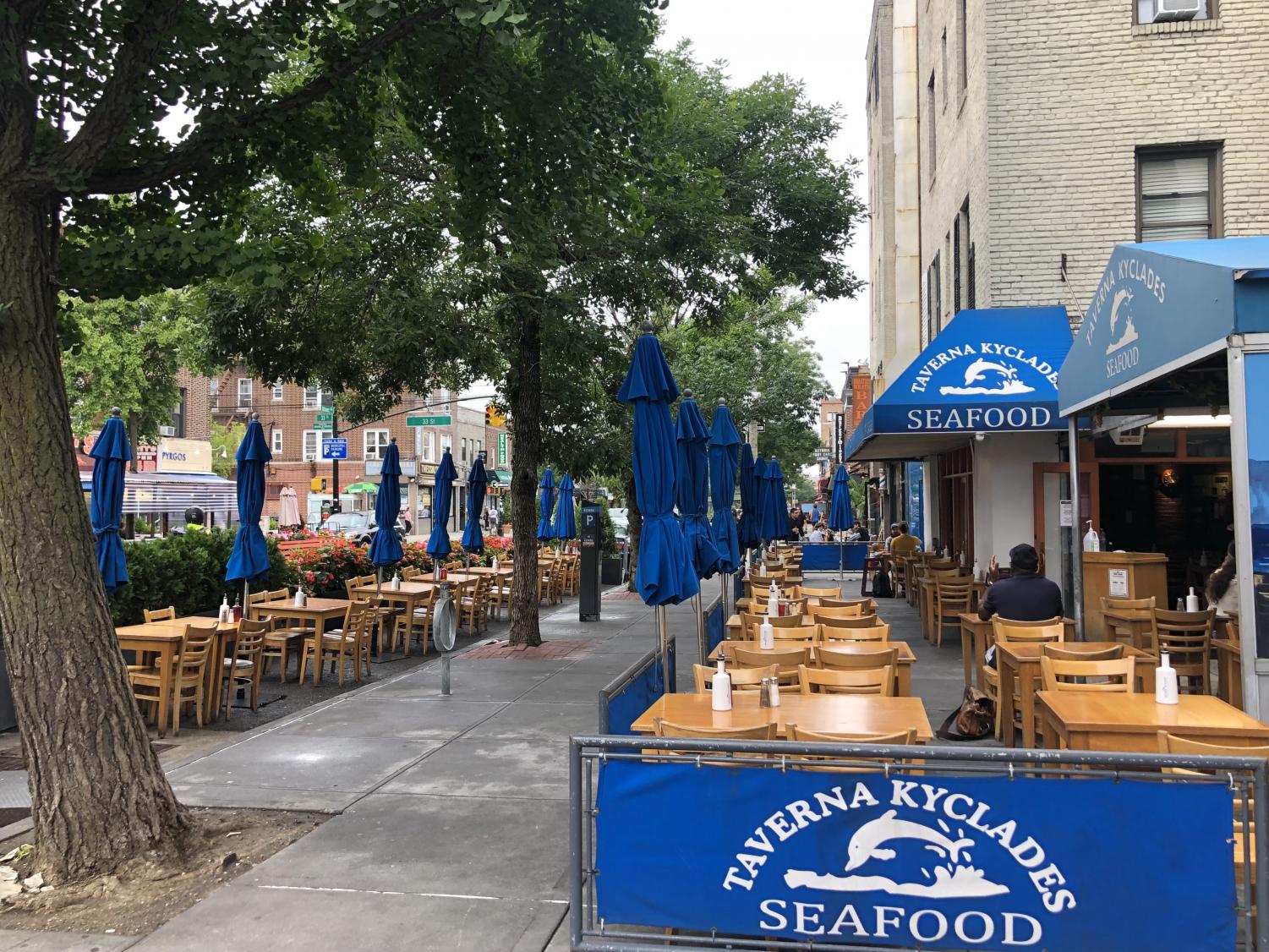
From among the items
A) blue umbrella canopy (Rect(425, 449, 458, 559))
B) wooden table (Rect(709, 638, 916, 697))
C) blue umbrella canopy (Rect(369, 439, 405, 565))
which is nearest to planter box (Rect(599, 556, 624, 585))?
blue umbrella canopy (Rect(425, 449, 458, 559))

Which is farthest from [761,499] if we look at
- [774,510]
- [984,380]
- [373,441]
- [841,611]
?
[373,441]

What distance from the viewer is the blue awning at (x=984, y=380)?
11.9m

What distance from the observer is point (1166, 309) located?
247 inches

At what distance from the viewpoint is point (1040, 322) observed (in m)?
13.1

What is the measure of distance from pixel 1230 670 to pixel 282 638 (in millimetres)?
9631

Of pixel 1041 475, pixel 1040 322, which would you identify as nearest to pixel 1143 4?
pixel 1040 322

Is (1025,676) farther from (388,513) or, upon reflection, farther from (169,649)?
(388,513)

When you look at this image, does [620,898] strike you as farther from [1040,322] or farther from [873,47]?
[873,47]

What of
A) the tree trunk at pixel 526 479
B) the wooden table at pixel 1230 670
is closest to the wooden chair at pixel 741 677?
the wooden table at pixel 1230 670

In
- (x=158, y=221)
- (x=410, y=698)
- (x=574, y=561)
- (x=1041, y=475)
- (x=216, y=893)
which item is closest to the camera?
(x=216, y=893)

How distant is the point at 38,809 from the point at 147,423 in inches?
1307

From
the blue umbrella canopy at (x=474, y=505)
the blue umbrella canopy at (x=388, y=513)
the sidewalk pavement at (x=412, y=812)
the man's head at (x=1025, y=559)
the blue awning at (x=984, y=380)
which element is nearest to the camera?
the sidewalk pavement at (x=412, y=812)

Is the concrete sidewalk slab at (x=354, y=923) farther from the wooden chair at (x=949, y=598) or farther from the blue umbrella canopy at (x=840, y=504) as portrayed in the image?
the blue umbrella canopy at (x=840, y=504)

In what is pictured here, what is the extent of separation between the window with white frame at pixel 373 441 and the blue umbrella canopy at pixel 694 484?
5589 cm
